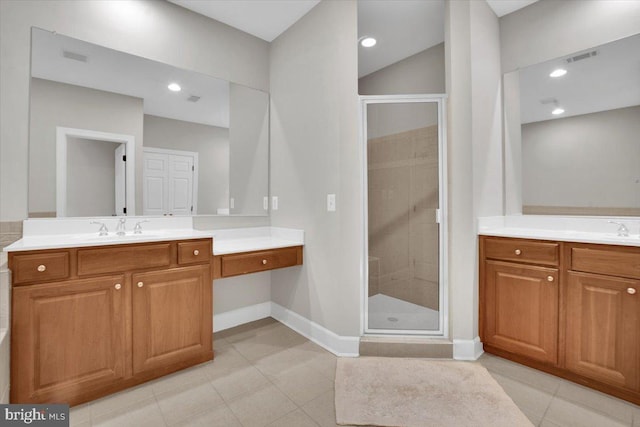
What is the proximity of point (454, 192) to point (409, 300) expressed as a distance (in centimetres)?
105

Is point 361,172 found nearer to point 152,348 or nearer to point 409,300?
point 409,300

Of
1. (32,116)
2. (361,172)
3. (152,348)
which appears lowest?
(152,348)

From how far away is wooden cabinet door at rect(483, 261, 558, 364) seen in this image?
2.04 m

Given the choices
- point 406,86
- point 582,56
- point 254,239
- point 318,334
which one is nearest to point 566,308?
point 318,334

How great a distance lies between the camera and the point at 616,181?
219 centimetres

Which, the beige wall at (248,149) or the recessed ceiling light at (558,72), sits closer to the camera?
the recessed ceiling light at (558,72)

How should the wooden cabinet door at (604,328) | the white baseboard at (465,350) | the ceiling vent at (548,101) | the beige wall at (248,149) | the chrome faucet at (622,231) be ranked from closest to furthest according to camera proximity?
the wooden cabinet door at (604,328) < the chrome faucet at (622,231) < the white baseboard at (465,350) < the ceiling vent at (548,101) < the beige wall at (248,149)

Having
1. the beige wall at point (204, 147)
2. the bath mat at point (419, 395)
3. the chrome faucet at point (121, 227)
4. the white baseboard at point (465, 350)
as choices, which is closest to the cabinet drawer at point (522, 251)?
the white baseboard at point (465, 350)

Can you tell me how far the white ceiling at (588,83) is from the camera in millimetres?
2143

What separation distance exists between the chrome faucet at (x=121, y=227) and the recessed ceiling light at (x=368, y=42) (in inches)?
108

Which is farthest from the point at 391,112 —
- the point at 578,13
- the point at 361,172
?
the point at 578,13

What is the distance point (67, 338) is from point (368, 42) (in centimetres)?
338

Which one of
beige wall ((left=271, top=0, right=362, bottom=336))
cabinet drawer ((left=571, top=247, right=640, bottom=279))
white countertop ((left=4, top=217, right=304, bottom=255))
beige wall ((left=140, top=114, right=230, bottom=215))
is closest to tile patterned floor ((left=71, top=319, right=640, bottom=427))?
beige wall ((left=271, top=0, right=362, bottom=336))

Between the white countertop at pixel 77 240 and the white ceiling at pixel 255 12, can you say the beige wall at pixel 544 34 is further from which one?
the white countertop at pixel 77 240
